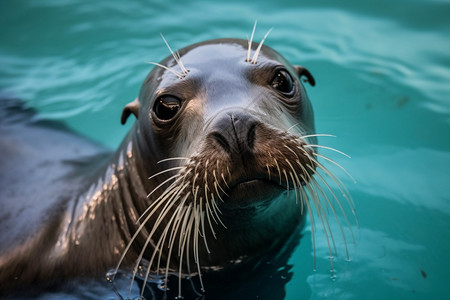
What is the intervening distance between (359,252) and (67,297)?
69.5 inches

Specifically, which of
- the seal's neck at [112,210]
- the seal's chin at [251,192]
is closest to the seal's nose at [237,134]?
the seal's chin at [251,192]

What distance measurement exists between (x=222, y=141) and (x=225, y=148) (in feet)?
0.11

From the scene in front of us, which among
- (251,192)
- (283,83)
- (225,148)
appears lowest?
(251,192)

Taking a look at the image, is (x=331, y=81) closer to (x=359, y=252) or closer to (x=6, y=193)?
(x=359, y=252)

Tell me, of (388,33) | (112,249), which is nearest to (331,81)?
(388,33)

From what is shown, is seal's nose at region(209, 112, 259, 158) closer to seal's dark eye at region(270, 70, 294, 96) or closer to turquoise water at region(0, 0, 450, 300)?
seal's dark eye at region(270, 70, 294, 96)

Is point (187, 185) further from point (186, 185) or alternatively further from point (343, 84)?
point (343, 84)

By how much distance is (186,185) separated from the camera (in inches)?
92.6

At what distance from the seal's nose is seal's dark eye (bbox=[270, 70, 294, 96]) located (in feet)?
1.89

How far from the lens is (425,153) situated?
4.29m

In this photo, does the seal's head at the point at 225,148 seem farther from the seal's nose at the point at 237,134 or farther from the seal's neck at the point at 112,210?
the seal's neck at the point at 112,210

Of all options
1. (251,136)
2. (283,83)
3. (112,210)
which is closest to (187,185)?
(251,136)

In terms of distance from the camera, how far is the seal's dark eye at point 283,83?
2.76 metres

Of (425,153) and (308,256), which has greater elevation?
(425,153)
